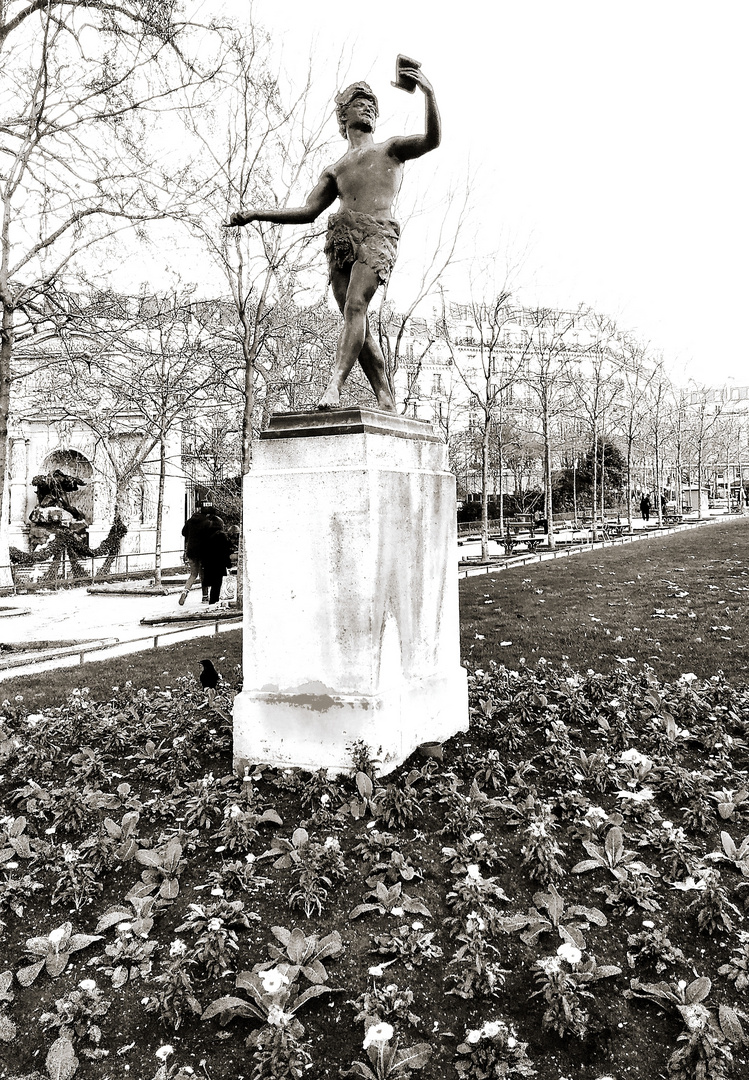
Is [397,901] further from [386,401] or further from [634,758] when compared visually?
[386,401]

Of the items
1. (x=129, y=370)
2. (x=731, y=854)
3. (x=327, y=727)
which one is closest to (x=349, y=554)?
(x=327, y=727)

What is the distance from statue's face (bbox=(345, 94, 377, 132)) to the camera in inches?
176

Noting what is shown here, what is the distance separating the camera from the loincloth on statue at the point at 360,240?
4.35 meters

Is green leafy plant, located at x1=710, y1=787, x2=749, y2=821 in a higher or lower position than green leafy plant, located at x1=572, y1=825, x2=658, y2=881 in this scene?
higher

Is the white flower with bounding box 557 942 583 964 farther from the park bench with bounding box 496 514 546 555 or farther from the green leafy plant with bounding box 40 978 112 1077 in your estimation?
the park bench with bounding box 496 514 546 555

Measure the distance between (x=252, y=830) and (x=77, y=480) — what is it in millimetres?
27232

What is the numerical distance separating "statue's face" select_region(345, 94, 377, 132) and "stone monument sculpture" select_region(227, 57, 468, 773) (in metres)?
0.01

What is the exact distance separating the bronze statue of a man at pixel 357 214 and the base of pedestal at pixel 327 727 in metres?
1.83

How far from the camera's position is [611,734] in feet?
14.5

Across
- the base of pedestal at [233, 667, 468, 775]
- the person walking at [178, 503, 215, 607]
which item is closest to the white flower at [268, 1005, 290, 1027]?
the base of pedestal at [233, 667, 468, 775]

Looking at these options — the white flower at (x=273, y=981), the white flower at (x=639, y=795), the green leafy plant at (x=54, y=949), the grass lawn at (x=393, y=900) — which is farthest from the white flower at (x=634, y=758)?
the green leafy plant at (x=54, y=949)

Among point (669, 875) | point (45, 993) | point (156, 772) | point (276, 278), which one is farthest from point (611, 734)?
point (276, 278)

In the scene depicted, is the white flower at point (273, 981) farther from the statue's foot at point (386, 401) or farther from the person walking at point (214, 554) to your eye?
the person walking at point (214, 554)

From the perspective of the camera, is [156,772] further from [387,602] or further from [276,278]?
[276,278]
